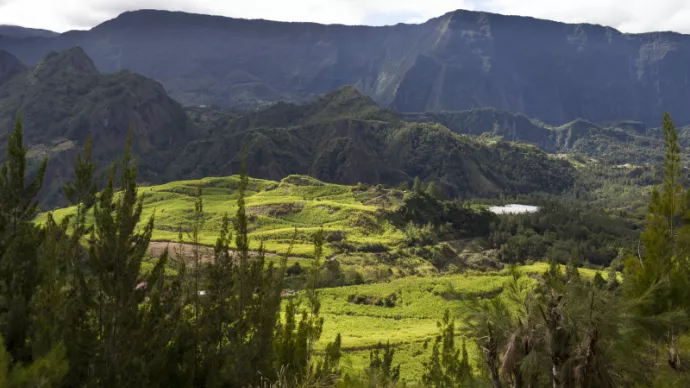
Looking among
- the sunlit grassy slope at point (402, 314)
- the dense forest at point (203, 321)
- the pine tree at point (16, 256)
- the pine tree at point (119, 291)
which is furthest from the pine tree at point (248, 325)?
the sunlit grassy slope at point (402, 314)

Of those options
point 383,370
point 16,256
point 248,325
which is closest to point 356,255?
point 383,370

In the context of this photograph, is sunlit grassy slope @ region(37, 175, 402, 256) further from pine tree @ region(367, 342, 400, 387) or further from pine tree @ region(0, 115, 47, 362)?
pine tree @ region(0, 115, 47, 362)

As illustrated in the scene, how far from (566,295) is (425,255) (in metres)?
88.7

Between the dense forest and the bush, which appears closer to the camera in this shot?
the dense forest

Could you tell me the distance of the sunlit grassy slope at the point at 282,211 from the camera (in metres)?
99.1

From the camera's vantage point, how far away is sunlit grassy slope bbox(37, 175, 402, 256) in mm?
99062

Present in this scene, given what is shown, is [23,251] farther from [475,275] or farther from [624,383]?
[475,275]

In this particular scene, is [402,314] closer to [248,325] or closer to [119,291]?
[248,325]

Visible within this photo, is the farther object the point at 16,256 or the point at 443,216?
the point at 443,216

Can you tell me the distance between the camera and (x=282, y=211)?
118188 millimetres

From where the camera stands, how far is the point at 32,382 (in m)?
9.14

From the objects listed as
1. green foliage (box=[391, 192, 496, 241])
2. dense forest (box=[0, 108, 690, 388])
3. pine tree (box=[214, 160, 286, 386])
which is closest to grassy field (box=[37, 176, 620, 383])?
dense forest (box=[0, 108, 690, 388])

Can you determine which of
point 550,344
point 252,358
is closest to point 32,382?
point 252,358

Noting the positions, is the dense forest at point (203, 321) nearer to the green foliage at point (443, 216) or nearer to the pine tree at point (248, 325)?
the pine tree at point (248, 325)
